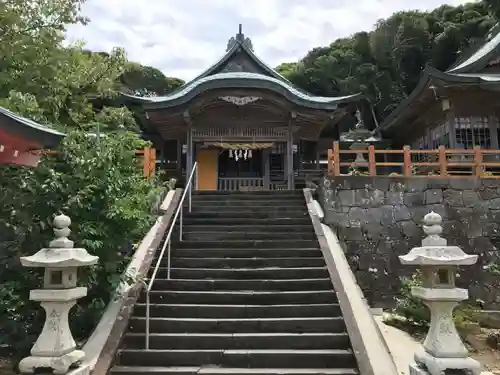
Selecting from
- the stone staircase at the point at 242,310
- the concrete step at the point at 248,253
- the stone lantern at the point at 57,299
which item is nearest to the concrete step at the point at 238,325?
the stone staircase at the point at 242,310

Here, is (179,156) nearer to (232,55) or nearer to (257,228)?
(232,55)

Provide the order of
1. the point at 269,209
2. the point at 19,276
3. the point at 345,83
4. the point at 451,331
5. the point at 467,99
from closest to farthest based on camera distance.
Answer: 1. the point at 451,331
2. the point at 19,276
3. the point at 269,209
4. the point at 467,99
5. the point at 345,83

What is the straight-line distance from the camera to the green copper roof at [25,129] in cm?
424

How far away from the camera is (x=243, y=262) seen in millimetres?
7527

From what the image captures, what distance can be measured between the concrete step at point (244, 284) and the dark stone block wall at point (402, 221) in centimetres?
333

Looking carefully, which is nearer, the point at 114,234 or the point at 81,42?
the point at 114,234

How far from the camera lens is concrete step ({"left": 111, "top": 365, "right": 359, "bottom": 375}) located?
498cm

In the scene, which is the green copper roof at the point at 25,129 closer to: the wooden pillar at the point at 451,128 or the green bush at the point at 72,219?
the green bush at the point at 72,219

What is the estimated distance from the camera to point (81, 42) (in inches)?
435

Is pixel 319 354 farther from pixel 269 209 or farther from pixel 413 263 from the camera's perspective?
pixel 269 209

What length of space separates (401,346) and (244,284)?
2.45 meters

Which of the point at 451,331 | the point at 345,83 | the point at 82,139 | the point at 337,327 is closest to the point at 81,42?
the point at 82,139

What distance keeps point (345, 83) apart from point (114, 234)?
2755 centimetres

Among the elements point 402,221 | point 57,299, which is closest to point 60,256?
point 57,299
